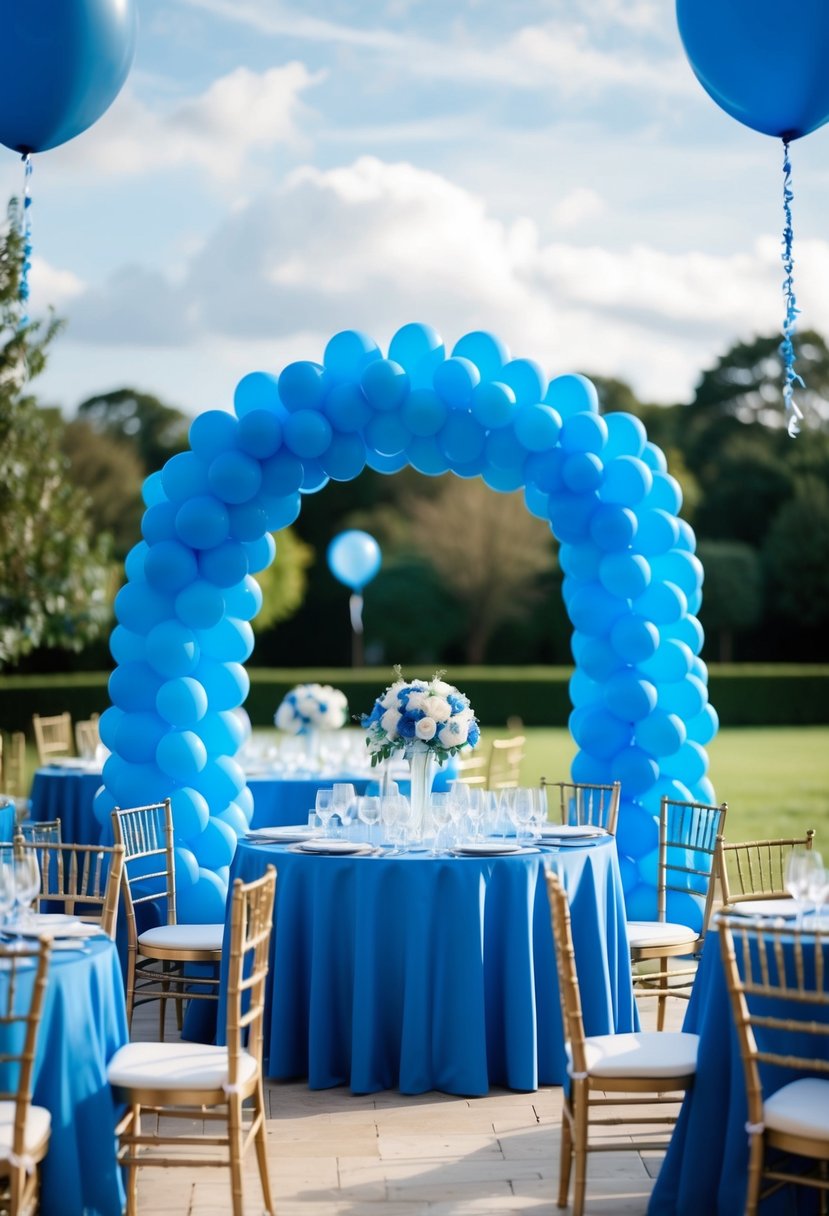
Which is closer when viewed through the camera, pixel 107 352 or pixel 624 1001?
pixel 624 1001

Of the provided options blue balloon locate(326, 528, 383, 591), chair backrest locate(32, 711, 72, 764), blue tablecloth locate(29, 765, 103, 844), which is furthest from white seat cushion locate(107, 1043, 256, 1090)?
blue balloon locate(326, 528, 383, 591)

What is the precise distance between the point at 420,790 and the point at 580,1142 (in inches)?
77.4

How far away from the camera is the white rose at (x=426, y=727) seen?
220 inches

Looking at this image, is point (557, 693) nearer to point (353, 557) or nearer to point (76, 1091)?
point (353, 557)

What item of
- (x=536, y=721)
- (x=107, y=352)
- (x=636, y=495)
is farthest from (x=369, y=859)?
(x=107, y=352)

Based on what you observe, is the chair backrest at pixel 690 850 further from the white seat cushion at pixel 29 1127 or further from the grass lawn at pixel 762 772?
the grass lawn at pixel 762 772

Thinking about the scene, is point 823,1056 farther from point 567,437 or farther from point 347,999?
point 567,437

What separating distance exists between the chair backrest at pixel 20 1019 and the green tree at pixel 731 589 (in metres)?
31.8

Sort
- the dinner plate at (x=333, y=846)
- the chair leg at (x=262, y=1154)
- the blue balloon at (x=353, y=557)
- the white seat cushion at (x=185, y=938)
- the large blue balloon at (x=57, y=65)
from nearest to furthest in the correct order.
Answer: the chair leg at (x=262, y=1154)
the large blue balloon at (x=57, y=65)
the dinner plate at (x=333, y=846)
the white seat cushion at (x=185, y=938)
the blue balloon at (x=353, y=557)

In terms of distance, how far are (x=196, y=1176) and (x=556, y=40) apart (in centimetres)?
1198

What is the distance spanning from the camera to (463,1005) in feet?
17.5

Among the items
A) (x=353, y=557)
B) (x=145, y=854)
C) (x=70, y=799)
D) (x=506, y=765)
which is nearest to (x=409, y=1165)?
(x=145, y=854)

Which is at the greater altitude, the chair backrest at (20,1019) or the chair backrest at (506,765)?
the chair backrest at (506,765)

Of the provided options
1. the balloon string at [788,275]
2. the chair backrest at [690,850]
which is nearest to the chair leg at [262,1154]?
the chair backrest at [690,850]
